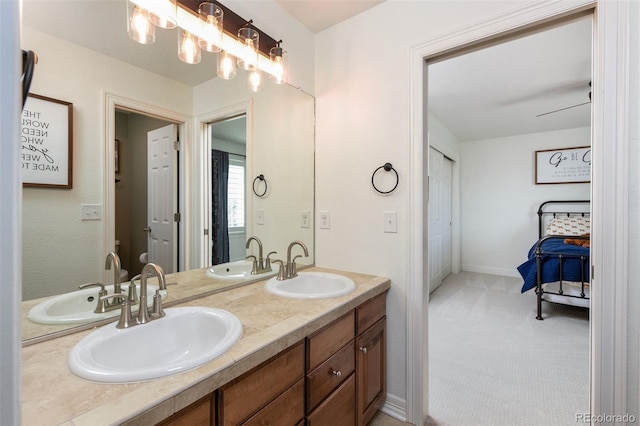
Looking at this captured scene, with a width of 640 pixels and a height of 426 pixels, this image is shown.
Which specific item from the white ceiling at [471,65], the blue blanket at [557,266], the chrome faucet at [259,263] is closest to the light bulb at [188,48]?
the white ceiling at [471,65]

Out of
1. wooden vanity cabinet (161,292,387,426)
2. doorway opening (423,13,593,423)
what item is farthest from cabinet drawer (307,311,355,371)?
doorway opening (423,13,593,423)

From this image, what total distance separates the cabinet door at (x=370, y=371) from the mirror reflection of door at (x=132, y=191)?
42.0 inches

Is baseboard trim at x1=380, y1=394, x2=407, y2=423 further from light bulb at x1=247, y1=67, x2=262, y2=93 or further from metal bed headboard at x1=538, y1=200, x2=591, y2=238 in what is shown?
metal bed headboard at x1=538, y1=200, x2=591, y2=238

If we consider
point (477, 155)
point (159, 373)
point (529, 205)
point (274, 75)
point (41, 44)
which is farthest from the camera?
point (477, 155)

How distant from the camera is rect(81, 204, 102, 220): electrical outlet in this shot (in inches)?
42.2

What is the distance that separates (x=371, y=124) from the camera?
70.2 inches

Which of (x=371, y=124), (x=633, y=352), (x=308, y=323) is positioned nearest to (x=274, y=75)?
(x=371, y=124)

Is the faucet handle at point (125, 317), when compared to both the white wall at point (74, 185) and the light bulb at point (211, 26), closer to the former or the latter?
the white wall at point (74, 185)

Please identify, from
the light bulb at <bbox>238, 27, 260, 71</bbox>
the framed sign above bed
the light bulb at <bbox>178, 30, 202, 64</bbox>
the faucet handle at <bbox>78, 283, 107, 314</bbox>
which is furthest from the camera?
the framed sign above bed

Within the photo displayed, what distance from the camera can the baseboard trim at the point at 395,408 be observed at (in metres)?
1.67

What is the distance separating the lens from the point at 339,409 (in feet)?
4.24

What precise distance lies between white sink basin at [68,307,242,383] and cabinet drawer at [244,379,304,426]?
0.25 metres

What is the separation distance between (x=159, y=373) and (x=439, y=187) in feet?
14.4

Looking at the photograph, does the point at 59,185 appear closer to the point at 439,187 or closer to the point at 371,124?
the point at 371,124
